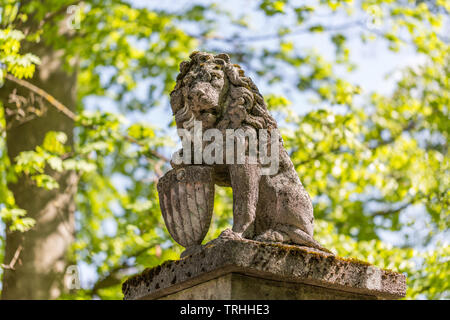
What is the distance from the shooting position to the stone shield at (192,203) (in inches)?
149

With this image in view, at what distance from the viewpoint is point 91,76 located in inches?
460

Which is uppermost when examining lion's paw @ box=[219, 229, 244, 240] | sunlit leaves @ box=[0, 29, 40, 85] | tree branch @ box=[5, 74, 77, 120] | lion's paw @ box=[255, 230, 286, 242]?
tree branch @ box=[5, 74, 77, 120]

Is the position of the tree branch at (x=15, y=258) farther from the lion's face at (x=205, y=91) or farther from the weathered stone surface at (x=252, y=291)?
the lion's face at (x=205, y=91)

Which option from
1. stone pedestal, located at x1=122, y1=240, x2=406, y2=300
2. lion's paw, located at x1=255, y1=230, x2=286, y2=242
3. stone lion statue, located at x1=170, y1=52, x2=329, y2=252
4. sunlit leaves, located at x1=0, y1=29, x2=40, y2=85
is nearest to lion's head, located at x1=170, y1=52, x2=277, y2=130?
stone lion statue, located at x1=170, y1=52, x2=329, y2=252

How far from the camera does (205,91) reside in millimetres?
3896

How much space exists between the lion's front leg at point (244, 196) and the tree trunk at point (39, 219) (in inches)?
210

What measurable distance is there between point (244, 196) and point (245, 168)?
176mm

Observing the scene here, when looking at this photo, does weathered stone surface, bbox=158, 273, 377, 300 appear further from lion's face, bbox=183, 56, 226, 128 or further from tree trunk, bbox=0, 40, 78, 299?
tree trunk, bbox=0, 40, 78, 299

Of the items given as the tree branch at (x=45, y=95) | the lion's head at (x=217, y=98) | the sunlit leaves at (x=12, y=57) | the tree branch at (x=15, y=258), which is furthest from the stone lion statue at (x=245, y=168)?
the tree branch at (x=15, y=258)

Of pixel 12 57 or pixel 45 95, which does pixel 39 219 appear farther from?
pixel 12 57

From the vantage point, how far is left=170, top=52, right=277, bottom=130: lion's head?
12.8 ft

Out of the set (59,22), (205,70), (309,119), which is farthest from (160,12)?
(205,70)

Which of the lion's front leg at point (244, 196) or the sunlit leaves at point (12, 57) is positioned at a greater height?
the sunlit leaves at point (12, 57)

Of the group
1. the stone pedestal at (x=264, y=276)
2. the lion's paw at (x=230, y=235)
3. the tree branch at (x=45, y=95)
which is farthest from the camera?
the tree branch at (x=45, y=95)
